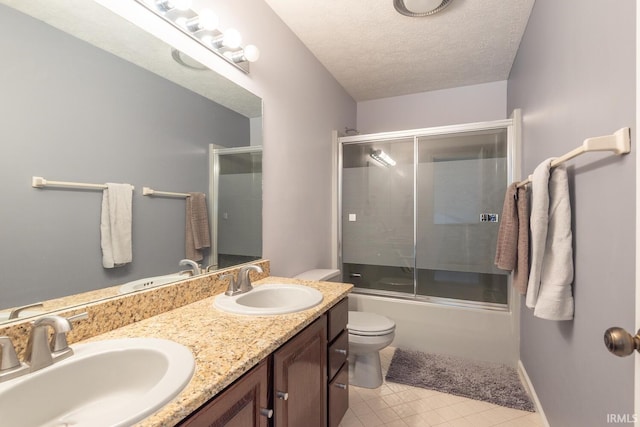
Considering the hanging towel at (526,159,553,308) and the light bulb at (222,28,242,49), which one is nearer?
the hanging towel at (526,159,553,308)

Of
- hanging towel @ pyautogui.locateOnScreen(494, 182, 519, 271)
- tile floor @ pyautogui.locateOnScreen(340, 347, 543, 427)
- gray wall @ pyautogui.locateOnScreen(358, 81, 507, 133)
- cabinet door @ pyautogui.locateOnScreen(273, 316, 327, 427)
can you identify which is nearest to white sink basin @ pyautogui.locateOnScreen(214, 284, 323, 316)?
cabinet door @ pyautogui.locateOnScreen(273, 316, 327, 427)

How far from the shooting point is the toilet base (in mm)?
1948

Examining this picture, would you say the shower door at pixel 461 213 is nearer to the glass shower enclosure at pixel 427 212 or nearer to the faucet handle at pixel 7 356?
the glass shower enclosure at pixel 427 212

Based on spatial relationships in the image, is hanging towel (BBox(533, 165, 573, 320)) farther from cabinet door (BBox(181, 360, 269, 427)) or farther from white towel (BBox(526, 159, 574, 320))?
cabinet door (BBox(181, 360, 269, 427))

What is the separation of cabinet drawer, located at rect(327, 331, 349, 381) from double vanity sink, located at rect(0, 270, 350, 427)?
0.35 meters

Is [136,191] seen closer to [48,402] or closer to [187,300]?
[187,300]

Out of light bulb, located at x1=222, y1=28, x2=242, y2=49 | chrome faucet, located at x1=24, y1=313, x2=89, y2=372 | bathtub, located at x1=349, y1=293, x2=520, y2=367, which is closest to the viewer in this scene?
chrome faucet, located at x1=24, y1=313, x2=89, y2=372

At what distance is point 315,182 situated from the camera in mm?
2434

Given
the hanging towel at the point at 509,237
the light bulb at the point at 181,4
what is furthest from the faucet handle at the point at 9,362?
the hanging towel at the point at 509,237

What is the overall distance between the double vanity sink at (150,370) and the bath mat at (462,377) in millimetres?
1398

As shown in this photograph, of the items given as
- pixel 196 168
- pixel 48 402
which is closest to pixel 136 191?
pixel 196 168

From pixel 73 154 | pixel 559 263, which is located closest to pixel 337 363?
pixel 559 263

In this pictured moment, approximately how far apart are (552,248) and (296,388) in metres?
1.11

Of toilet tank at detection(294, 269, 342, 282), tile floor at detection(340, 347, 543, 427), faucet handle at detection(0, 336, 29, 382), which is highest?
faucet handle at detection(0, 336, 29, 382)
